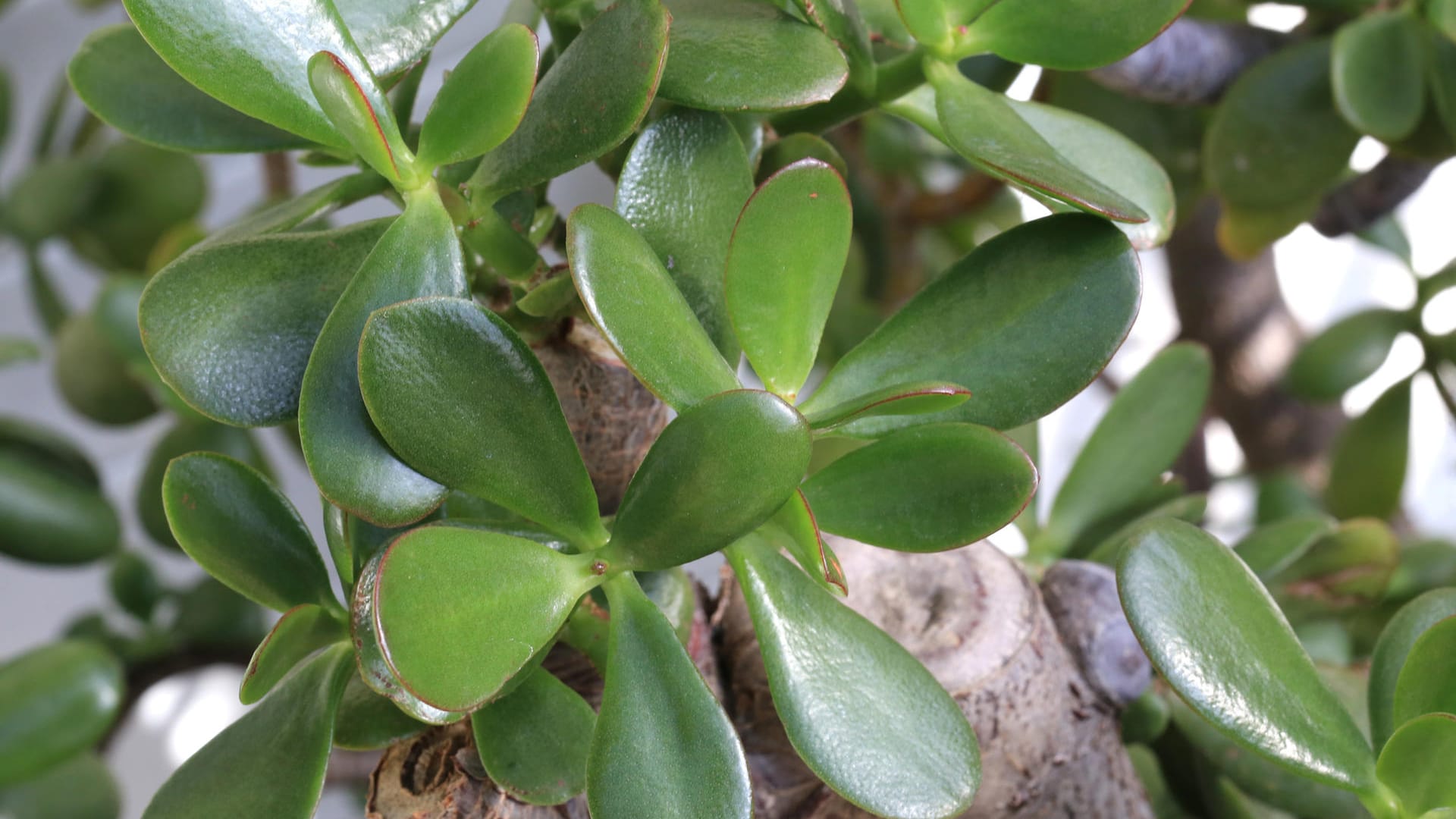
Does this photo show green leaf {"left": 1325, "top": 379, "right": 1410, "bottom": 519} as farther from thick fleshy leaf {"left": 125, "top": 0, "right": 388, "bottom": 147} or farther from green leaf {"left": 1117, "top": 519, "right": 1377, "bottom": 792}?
thick fleshy leaf {"left": 125, "top": 0, "right": 388, "bottom": 147}

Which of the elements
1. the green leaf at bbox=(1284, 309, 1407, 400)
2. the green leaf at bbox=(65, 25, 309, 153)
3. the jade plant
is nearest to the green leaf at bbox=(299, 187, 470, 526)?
the jade plant

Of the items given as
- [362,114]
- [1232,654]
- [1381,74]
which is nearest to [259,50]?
[362,114]

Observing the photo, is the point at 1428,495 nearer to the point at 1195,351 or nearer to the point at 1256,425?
the point at 1256,425

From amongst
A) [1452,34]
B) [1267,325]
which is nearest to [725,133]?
[1452,34]

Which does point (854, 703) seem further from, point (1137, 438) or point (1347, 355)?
point (1347, 355)

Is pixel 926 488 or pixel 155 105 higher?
pixel 155 105

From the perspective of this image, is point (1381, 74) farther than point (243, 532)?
Yes

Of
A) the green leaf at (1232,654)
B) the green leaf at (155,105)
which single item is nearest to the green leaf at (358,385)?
the green leaf at (155,105)
